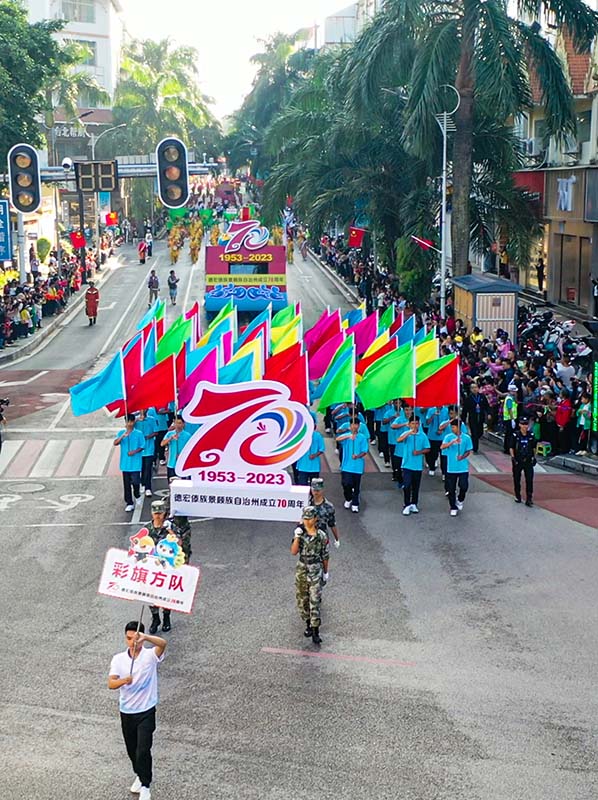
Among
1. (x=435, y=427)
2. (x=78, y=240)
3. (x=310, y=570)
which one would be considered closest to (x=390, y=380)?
(x=435, y=427)

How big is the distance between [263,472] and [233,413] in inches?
33.2

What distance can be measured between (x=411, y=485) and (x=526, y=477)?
72.1 inches

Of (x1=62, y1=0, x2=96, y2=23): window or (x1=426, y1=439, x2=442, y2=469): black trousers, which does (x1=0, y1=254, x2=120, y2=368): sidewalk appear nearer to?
(x1=426, y1=439, x2=442, y2=469): black trousers

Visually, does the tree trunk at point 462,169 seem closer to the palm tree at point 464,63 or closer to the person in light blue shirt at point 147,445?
the palm tree at point 464,63

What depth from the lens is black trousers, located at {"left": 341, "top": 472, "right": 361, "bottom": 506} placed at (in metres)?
17.4

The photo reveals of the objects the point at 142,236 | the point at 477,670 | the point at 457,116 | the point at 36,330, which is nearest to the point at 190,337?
the point at 477,670

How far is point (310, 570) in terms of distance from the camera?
12.1m

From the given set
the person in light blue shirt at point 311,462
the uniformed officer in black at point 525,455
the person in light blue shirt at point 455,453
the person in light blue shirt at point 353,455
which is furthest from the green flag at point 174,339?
the uniformed officer in black at point 525,455

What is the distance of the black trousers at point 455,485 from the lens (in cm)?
1700

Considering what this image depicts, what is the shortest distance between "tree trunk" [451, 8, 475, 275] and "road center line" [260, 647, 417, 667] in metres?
23.6

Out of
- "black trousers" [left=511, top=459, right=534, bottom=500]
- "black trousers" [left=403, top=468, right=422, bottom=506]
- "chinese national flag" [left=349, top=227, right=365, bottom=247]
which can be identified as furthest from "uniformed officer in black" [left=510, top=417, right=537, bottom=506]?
"chinese national flag" [left=349, top=227, right=365, bottom=247]

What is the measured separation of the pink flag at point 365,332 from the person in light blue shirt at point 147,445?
5.92 meters

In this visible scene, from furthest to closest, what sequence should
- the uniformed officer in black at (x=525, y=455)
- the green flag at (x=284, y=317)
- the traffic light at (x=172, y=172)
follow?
the traffic light at (x=172, y=172) → the green flag at (x=284, y=317) → the uniformed officer in black at (x=525, y=455)

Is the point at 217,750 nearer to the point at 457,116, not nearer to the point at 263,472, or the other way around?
the point at 263,472
